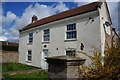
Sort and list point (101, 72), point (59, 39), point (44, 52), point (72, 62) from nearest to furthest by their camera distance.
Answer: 1. point (72, 62)
2. point (101, 72)
3. point (59, 39)
4. point (44, 52)

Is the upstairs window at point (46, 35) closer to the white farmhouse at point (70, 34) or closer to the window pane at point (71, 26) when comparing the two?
the white farmhouse at point (70, 34)

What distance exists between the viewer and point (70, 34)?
10406mm

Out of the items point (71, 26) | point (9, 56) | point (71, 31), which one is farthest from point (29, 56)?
point (71, 26)

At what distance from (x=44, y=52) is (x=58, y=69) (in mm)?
10613

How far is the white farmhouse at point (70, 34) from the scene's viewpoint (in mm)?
8539

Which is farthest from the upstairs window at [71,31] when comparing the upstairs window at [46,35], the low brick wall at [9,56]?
the low brick wall at [9,56]

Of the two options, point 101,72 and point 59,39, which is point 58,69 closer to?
point 101,72

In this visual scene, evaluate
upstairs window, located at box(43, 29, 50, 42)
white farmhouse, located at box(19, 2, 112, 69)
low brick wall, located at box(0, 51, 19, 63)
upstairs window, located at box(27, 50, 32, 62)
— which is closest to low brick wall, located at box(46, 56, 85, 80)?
white farmhouse, located at box(19, 2, 112, 69)

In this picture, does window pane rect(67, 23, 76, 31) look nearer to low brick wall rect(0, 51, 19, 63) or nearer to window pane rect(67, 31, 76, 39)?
window pane rect(67, 31, 76, 39)

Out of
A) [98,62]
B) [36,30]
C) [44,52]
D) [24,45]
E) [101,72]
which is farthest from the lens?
[24,45]

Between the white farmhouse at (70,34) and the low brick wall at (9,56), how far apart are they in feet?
5.83

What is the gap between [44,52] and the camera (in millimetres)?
12977

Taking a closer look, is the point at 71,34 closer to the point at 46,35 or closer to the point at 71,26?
the point at 71,26

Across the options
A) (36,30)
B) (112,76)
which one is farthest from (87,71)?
(36,30)
